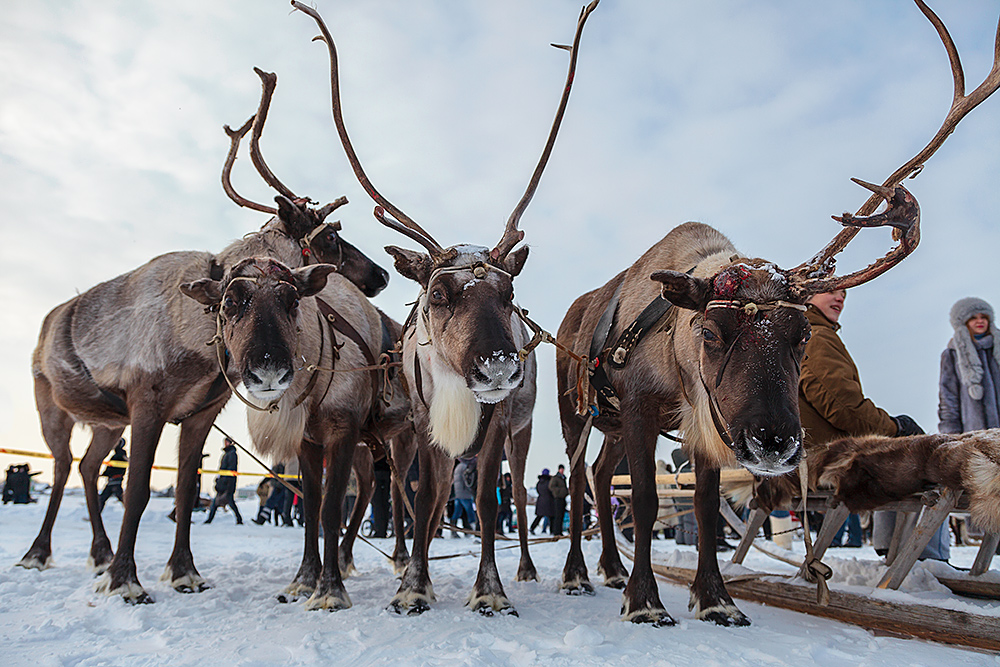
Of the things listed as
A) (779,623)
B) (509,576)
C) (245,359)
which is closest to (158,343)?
(245,359)

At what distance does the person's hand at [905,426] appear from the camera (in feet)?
15.4

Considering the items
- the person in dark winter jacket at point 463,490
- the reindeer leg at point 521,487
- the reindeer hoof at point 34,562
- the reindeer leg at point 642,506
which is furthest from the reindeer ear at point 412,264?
the person in dark winter jacket at point 463,490

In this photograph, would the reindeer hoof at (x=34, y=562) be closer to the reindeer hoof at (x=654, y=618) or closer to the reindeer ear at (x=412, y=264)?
the reindeer ear at (x=412, y=264)

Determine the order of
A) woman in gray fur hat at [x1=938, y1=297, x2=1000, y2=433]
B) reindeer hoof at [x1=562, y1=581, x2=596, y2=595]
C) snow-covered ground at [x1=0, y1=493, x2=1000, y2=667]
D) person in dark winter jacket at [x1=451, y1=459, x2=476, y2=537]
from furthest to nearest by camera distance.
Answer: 1. person in dark winter jacket at [x1=451, y1=459, x2=476, y2=537]
2. woman in gray fur hat at [x1=938, y1=297, x2=1000, y2=433]
3. reindeer hoof at [x1=562, y1=581, x2=596, y2=595]
4. snow-covered ground at [x1=0, y1=493, x2=1000, y2=667]

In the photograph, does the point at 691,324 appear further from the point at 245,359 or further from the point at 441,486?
the point at 245,359

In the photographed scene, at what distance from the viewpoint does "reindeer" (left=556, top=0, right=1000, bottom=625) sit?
A: 3199 mm

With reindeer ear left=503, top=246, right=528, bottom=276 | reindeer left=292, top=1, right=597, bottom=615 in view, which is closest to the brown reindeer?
reindeer left=292, top=1, right=597, bottom=615

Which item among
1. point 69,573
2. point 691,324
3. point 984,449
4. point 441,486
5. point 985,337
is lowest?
point 69,573

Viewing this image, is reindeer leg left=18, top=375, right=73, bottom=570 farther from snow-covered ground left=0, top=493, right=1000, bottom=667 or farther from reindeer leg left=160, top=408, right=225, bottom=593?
reindeer leg left=160, top=408, right=225, bottom=593

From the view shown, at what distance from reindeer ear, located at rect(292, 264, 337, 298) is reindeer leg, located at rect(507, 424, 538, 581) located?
2.57 meters

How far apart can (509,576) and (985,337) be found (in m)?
4.80

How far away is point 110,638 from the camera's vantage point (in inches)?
132

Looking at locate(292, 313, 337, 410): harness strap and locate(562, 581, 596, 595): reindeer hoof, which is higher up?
locate(292, 313, 337, 410): harness strap

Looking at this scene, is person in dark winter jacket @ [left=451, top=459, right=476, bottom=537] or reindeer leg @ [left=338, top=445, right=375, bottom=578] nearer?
reindeer leg @ [left=338, top=445, right=375, bottom=578]
